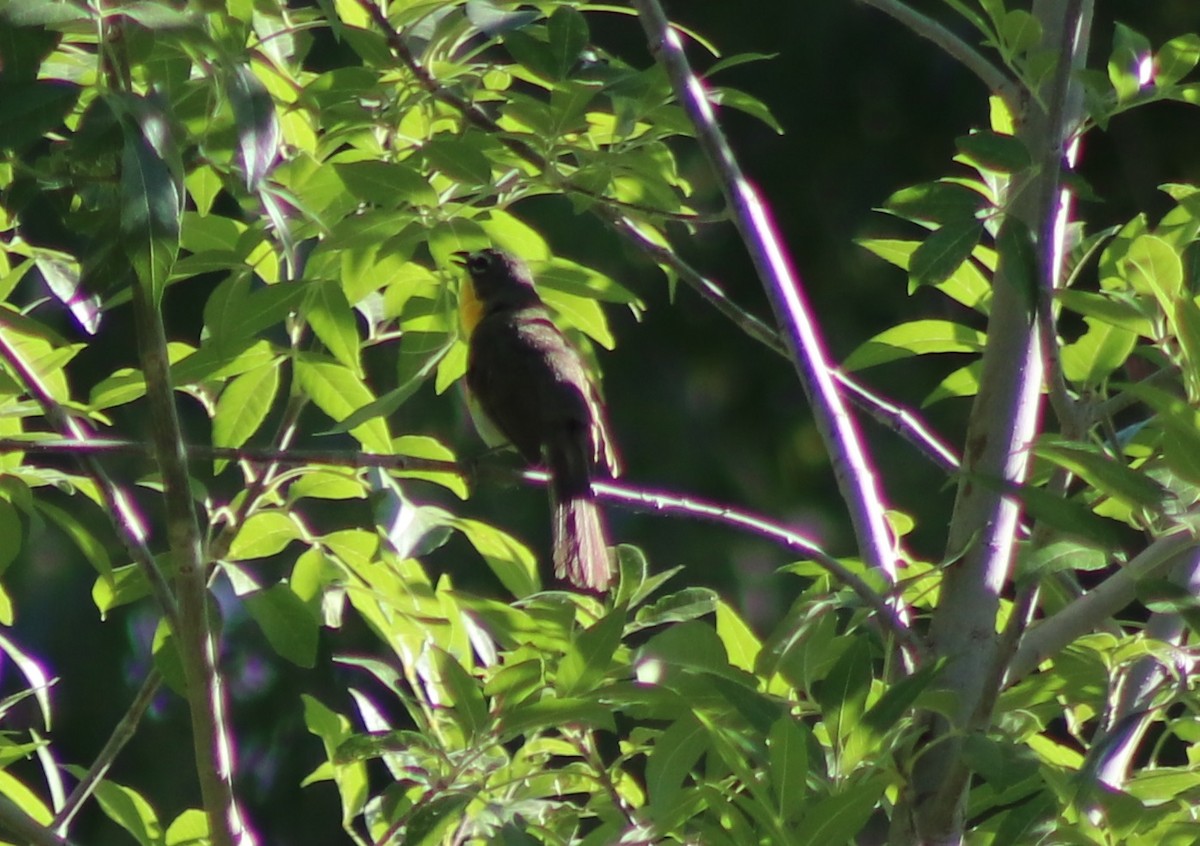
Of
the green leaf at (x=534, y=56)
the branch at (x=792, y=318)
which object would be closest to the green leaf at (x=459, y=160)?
the green leaf at (x=534, y=56)

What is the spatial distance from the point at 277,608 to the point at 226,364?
14.1 inches

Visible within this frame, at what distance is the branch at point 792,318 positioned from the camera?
7.97ft

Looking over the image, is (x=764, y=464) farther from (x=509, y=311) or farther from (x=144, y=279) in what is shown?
(x=144, y=279)

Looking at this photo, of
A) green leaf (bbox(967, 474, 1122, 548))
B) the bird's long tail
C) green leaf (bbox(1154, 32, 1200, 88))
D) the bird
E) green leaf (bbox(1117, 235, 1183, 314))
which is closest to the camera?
green leaf (bbox(967, 474, 1122, 548))

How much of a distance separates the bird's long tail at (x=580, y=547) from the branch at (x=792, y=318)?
42.9 inches

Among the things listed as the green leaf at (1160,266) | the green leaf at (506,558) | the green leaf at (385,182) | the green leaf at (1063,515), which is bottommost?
the green leaf at (506,558)

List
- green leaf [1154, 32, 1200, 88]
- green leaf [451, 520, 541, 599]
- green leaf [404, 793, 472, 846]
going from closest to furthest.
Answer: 1. green leaf [404, 793, 472, 846]
2. green leaf [1154, 32, 1200, 88]
3. green leaf [451, 520, 541, 599]

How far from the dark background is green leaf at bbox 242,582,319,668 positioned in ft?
12.1

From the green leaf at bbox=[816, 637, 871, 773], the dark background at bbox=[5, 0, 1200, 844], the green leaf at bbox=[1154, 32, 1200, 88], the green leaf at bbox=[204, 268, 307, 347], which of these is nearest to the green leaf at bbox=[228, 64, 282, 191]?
the green leaf at bbox=[204, 268, 307, 347]

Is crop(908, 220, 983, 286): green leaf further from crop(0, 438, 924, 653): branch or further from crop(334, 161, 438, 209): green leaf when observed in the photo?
crop(334, 161, 438, 209): green leaf

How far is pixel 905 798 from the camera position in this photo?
226cm

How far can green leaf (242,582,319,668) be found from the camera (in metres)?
2.34

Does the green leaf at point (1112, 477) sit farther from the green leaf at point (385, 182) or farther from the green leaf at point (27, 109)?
the green leaf at point (27, 109)

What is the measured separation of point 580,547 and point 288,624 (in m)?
1.31
